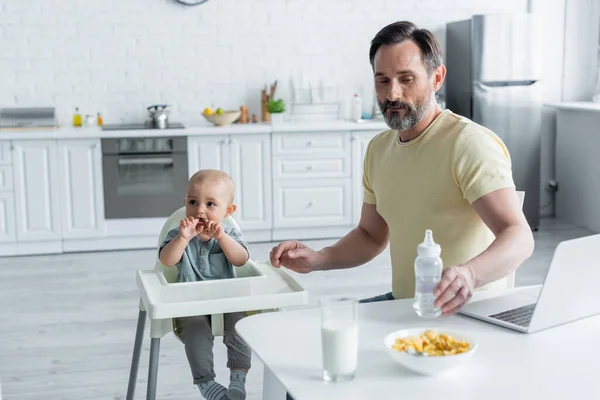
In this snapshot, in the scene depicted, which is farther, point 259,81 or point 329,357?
point 259,81

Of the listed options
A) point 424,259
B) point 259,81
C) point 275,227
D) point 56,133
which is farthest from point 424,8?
point 424,259

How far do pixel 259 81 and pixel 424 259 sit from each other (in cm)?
465

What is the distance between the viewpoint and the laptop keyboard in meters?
1.67

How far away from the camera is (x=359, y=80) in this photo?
6.22m

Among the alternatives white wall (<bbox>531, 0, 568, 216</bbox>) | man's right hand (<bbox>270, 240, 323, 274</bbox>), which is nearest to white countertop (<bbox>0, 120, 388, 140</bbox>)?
white wall (<bbox>531, 0, 568, 216</bbox>)

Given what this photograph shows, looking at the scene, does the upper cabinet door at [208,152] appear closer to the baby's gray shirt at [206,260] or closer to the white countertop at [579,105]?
the white countertop at [579,105]

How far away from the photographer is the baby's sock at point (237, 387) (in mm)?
2265

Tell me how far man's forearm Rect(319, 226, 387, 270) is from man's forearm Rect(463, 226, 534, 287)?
533 mm

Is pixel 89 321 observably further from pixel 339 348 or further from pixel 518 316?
pixel 339 348

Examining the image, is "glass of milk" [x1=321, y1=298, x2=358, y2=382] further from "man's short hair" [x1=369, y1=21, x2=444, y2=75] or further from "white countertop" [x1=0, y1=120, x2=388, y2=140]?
"white countertop" [x1=0, y1=120, x2=388, y2=140]

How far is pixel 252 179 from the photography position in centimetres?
566

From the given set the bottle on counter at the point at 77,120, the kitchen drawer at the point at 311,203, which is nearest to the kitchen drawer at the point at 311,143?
the kitchen drawer at the point at 311,203

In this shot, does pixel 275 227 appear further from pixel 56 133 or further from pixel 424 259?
pixel 424 259

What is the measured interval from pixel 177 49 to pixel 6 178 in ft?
4.96
